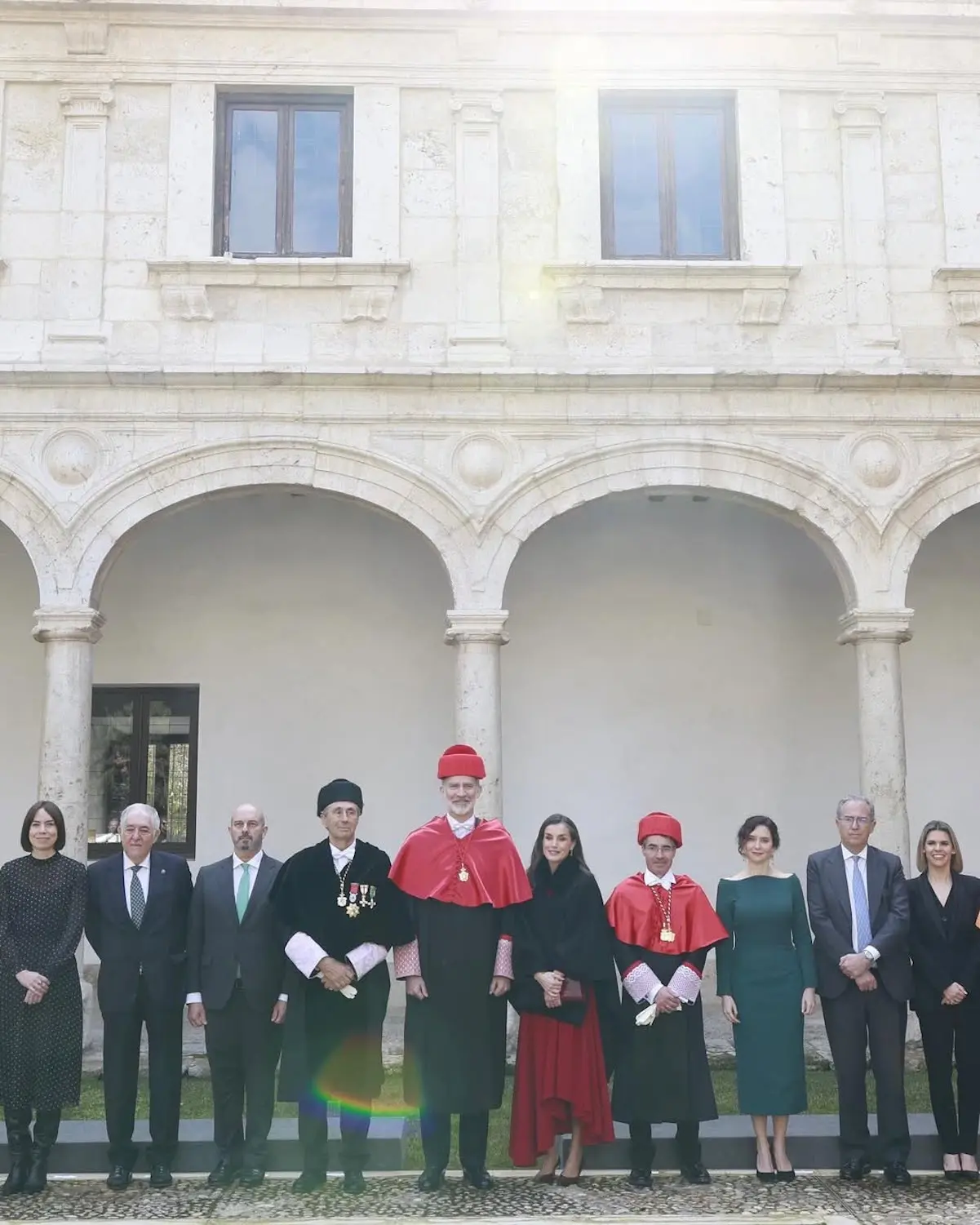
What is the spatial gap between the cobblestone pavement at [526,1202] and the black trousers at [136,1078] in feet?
0.65

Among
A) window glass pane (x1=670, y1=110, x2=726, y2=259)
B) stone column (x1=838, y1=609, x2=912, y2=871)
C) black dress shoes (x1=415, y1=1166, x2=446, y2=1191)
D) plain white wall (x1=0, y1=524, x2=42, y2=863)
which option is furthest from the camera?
plain white wall (x1=0, y1=524, x2=42, y2=863)

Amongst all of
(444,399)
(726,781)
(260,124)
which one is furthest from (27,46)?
(726,781)

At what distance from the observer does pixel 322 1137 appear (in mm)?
6172

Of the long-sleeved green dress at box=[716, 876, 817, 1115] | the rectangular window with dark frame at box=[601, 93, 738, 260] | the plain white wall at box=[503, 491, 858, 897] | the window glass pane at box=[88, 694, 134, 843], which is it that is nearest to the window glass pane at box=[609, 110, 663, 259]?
the rectangular window with dark frame at box=[601, 93, 738, 260]

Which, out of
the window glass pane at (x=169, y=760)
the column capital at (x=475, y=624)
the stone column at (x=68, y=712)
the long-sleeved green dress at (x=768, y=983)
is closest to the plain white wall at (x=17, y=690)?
the window glass pane at (x=169, y=760)

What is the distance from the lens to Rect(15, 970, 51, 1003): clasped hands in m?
6.16

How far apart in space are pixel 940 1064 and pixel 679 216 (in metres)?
6.65

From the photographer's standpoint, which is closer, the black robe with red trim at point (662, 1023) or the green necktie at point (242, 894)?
the black robe with red trim at point (662, 1023)

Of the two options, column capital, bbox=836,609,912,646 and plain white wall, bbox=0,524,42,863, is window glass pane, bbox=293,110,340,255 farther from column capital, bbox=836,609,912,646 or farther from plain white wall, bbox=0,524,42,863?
column capital, bbox=836,609,912,646

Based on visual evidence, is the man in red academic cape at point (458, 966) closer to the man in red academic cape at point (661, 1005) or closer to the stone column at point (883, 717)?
the man in red academic cape at point (661, 1005)

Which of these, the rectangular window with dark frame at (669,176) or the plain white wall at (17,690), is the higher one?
the rectangular window with dark frame at (669,176)

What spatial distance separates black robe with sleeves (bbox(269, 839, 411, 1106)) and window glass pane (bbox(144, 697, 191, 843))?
577 centimetres

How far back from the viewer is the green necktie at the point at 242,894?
645cm

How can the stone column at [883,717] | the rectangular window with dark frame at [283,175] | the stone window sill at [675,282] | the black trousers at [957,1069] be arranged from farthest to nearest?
the rectangular window with dark frame at [283,175] → the stone window sill at [675,282] → the stone column at [883,717] → the black trousers at [957,1069]
